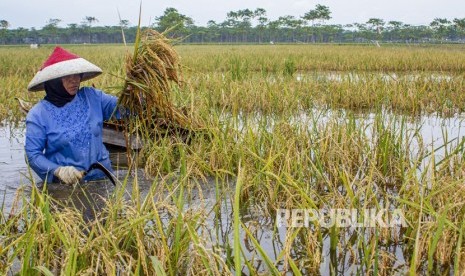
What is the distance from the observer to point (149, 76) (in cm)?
370

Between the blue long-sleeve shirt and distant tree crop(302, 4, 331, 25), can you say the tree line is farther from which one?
the blue long-sleeve shirt

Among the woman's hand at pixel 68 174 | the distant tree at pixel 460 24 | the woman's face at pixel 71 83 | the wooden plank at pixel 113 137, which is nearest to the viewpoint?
the woman's hand at pixel 68 174

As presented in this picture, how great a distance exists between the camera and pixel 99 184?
3.80 meters

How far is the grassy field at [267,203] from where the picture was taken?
2150mm

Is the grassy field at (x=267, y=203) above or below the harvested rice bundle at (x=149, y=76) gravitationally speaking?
below

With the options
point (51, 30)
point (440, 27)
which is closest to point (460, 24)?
point (440, 27)

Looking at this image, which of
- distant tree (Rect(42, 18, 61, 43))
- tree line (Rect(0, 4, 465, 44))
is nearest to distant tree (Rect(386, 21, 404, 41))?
tree line (Rect(0, 4, 465, 44))

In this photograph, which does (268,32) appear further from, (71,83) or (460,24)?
(71,83)

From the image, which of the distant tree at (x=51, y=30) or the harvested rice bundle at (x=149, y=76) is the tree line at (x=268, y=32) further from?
the harvested rice bundle at (x=149, y=76)

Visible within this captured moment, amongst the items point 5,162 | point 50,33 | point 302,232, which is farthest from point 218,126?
point 50,33

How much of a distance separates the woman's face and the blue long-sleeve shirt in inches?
2.7

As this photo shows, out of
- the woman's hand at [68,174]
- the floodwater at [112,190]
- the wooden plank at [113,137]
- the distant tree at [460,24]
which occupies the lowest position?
the floodwater at [112,190]

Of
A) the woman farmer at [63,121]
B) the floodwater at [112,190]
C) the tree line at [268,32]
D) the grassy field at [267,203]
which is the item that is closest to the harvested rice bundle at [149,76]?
the grassy field at [267,203]

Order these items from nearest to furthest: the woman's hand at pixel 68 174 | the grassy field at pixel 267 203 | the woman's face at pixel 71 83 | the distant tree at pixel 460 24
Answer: the grassy field at pixel 267 203 < the woman's hand at pixel 68 174 < the woman's face at pixel 71 83 < the distant tree at pixel 460 24
